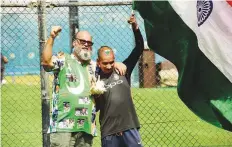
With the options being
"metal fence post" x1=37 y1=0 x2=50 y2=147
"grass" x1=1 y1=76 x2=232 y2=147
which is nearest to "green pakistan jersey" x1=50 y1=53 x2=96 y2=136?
"metal fence post" x1=37 y1=0 x2=50 y2=147

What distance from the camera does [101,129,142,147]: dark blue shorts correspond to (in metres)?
5.83

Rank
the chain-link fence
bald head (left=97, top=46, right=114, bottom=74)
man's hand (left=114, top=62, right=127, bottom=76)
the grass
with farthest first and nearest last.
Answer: the grass < the chain-link fence < man's hand (left=114, top=62, right=127, bottom=76) < bald head (left=97, top=46, right=114, bottom=74)

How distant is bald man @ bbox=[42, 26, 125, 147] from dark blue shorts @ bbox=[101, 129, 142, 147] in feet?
0.88

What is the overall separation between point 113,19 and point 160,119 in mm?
2655

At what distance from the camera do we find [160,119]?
10.4 metres

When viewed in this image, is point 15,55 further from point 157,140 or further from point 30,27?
point 157,140

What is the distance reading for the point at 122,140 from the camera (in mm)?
5863

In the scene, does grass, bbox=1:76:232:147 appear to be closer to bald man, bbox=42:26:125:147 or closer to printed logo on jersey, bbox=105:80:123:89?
printed logo on jersey, bbox=105:80:123:89

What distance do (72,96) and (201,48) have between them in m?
1.55

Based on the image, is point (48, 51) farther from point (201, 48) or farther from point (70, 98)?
point (201, 48)

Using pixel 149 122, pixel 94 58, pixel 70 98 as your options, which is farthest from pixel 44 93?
pixel 149 122

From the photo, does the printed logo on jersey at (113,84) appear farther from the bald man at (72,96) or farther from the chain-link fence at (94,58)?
the chain-link fence at (94,58)

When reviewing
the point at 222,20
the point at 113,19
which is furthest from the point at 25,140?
the point at 222,20

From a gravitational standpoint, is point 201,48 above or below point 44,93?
above
